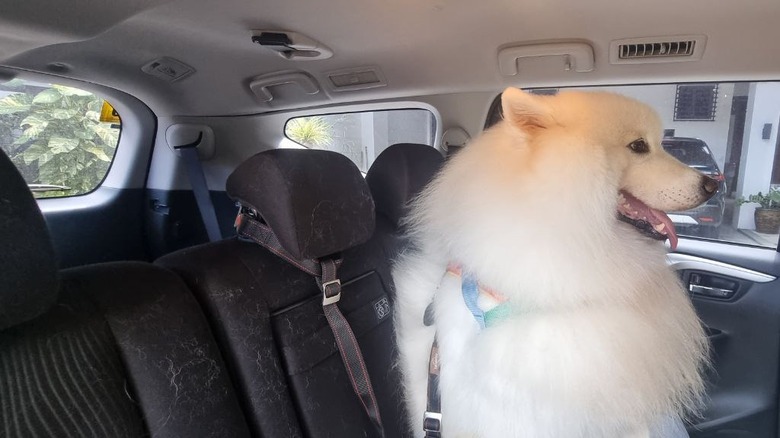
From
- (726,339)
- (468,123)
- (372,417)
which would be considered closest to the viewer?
(372,417)

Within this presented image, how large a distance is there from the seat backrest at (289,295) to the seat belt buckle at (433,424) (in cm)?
26

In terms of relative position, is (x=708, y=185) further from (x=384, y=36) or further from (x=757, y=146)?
(x=757, y=146)

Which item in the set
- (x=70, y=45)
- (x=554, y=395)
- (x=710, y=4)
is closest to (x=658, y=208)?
(x=554, y=395)

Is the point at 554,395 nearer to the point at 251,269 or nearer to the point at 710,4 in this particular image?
the point at 251,269

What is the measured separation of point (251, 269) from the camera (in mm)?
1447

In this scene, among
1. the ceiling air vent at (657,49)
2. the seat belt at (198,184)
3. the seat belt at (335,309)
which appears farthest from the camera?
the seat belt at (198,184)

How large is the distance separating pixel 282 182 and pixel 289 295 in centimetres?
35

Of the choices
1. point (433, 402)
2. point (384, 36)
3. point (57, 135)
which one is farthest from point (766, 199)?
point (57, 135)

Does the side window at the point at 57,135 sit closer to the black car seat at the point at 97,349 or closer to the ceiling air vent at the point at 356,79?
the ceiling air vent at the point at 356,79

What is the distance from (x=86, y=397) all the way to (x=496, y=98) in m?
2.53

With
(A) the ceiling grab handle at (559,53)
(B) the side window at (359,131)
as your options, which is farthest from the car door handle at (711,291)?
(B) the side window at (359,131)

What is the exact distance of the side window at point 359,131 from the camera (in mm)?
3404

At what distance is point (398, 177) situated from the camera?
1999mm

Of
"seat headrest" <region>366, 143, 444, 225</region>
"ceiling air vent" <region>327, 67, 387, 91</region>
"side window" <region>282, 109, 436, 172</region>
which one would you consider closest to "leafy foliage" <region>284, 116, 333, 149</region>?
"side window" <region>282, 109, 436, 172</region>
